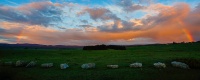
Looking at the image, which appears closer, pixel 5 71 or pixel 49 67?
pixel 5 71

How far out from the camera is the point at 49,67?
3116 centimetres

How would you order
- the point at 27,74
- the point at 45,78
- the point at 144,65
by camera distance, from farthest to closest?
the point at 144,65 < the point at 27,74 < the point at 45,78

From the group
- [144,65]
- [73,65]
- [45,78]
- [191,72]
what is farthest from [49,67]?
[191,72]

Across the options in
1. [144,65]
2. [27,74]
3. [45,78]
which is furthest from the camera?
[144,65]

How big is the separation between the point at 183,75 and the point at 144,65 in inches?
203

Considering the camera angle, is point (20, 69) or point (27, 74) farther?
point (20, 69)

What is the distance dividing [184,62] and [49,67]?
686 inches

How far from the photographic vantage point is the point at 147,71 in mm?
27203

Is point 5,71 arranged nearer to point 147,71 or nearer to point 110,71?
point 110,71

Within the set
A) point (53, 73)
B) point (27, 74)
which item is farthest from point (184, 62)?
point (27, 74)

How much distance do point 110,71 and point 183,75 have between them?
7971 mm

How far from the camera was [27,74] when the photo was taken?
91.1ft

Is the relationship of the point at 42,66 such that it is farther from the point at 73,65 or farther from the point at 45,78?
the point at 45,78

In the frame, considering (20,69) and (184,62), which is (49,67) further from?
(184,62)
